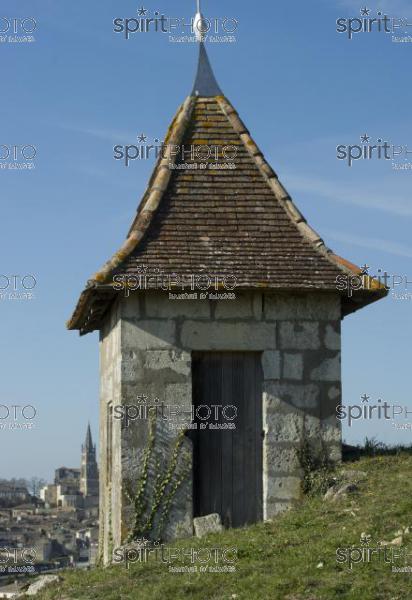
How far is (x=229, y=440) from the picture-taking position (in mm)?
12797

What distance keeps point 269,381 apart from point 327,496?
1.49 m

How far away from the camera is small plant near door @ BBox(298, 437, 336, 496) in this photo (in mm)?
12422

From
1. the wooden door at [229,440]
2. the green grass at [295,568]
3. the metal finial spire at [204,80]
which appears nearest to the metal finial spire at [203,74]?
the metal finial spire at [204,80]

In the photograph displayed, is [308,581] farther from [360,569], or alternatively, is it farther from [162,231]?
[162,231]

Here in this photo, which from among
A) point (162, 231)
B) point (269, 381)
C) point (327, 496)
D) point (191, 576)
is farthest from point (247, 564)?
point (162, 231)

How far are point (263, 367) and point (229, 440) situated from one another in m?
0.91

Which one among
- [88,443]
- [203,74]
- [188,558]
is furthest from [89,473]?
[188,558]

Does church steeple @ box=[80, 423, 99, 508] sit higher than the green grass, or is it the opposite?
the green grass

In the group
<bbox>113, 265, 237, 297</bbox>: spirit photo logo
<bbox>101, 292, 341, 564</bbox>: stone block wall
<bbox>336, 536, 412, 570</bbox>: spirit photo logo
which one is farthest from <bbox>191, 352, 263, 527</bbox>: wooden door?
<bbox>336, 536, 412, 570</bbox>: spirit photo logo

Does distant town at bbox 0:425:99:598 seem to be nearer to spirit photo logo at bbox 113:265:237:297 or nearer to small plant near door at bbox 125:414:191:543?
small plant near door at bbox 125:414:191:543

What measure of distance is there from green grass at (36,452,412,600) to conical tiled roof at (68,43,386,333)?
8.23ft

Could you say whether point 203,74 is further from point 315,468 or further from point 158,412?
point 315,468

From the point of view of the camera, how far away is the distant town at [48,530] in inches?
723

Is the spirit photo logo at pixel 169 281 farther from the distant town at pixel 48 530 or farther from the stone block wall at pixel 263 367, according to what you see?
the distant town at pixel 48 530
